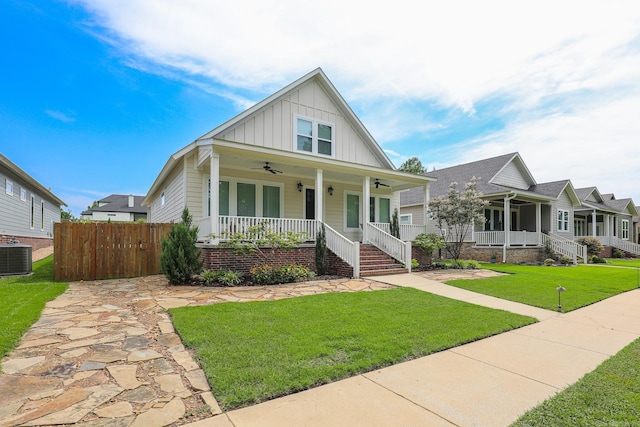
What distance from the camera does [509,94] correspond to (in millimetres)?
14180

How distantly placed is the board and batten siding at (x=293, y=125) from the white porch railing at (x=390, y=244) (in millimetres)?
3594

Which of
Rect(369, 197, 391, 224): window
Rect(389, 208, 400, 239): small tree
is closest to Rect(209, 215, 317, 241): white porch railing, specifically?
Rect(389, 208, 400, 239): small tree

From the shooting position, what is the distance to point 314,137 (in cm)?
1307

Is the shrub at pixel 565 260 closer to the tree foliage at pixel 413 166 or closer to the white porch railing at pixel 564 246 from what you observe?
the white porch railing at pixel 564 246

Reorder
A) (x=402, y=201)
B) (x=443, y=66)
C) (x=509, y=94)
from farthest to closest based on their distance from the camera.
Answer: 1. (x=402, y=201)
2. (x=509, y=94)
3. (x=443, y=66)

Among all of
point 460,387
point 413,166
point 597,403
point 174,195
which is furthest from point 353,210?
point 413,166

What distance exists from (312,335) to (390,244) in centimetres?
816

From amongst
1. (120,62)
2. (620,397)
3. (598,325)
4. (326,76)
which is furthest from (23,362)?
(120,62)

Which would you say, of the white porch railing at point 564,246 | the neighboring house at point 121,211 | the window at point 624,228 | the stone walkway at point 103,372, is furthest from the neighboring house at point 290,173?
Answer: the neighboring house at point 121,211

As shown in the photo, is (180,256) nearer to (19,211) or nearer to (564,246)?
(19,211)

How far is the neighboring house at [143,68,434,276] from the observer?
10234 mm

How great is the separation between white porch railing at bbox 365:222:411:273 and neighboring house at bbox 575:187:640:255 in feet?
73.8

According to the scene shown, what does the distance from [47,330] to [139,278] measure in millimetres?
5742

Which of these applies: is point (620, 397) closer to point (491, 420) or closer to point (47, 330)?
point (491, 420)
